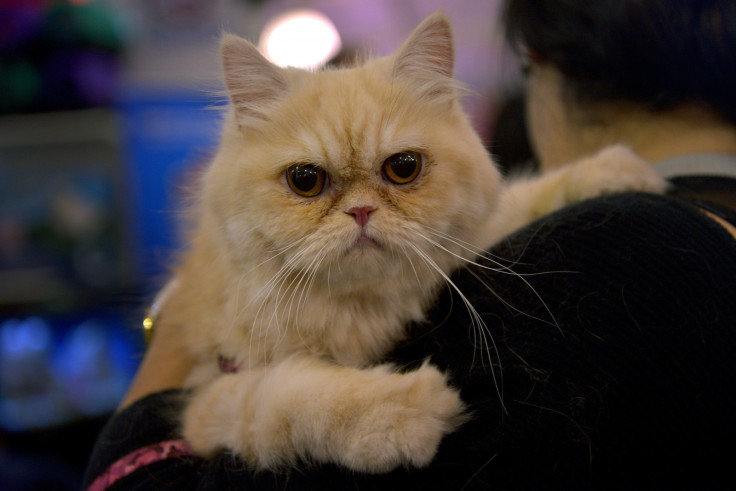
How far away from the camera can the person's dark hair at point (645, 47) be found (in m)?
1.00

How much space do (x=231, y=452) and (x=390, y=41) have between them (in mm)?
3093

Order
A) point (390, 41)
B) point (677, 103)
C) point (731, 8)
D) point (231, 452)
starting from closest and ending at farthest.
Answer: point (231, 452)
point (731, 8)
point (677, 103)
point (390, 41)

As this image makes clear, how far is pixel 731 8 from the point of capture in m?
0.99

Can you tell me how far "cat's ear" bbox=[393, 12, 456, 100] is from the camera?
38.6 inches

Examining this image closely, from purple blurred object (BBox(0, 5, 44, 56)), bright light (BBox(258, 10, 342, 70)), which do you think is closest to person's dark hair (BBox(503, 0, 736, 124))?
bright light (BBox(258, 10, 342, 70))

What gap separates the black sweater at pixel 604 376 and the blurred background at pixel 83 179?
1.62 meters

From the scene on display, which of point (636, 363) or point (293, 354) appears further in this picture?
point (293, 354)

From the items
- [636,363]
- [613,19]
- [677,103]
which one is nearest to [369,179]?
[636,363]

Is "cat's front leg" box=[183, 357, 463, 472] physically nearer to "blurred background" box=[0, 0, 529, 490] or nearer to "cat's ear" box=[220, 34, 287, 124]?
"cat's ear" box=[220, 34, 287, 124]

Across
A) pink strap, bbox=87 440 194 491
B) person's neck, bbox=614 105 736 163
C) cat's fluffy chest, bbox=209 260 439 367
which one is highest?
person's neck, bbox=614 105 736 163

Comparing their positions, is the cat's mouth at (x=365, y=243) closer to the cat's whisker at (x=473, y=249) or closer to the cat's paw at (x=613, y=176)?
the cat's whisker at (x=473, y=249)

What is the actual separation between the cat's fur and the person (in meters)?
0.05

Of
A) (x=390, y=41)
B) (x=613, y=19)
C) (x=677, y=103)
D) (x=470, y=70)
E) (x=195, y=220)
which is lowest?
(x=195, y=220)

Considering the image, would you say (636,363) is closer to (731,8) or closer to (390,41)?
(731,8)
